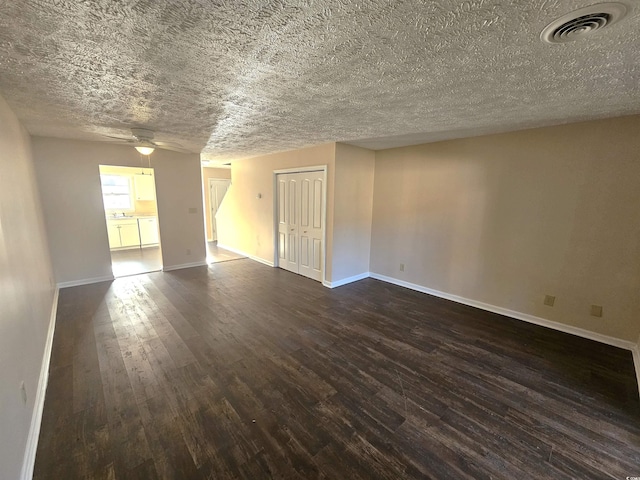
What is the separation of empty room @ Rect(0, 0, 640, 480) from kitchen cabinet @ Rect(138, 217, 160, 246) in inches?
103

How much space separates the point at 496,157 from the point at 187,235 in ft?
17.9

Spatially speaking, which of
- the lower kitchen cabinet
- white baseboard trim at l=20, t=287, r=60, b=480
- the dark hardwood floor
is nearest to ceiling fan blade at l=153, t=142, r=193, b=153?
the lower kitchen cabinet

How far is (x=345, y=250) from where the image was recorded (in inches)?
175

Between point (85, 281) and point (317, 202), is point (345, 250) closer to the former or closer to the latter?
point (317, 202)

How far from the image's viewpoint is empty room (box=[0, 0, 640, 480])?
1300mm

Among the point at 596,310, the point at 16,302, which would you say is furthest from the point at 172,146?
the point at 596,310

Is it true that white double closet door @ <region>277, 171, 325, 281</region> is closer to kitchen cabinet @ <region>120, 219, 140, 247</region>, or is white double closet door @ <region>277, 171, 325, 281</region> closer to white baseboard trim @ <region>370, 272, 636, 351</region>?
white baseboard trim @ <region>370, 272, 636, 351</region>

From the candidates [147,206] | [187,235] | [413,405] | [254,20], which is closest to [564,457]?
[413,405]

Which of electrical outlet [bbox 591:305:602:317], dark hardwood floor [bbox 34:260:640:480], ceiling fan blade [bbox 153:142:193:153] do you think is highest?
ceiling fan blade [bbox 153:142:193:153]

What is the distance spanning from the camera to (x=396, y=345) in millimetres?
2703

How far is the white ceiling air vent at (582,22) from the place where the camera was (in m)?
1.03

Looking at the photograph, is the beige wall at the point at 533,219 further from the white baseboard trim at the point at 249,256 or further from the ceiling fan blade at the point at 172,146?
the ceiling fan blade at the point at 172,146

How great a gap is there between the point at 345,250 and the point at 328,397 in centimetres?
269

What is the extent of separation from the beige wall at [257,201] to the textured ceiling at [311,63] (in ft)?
5.13
